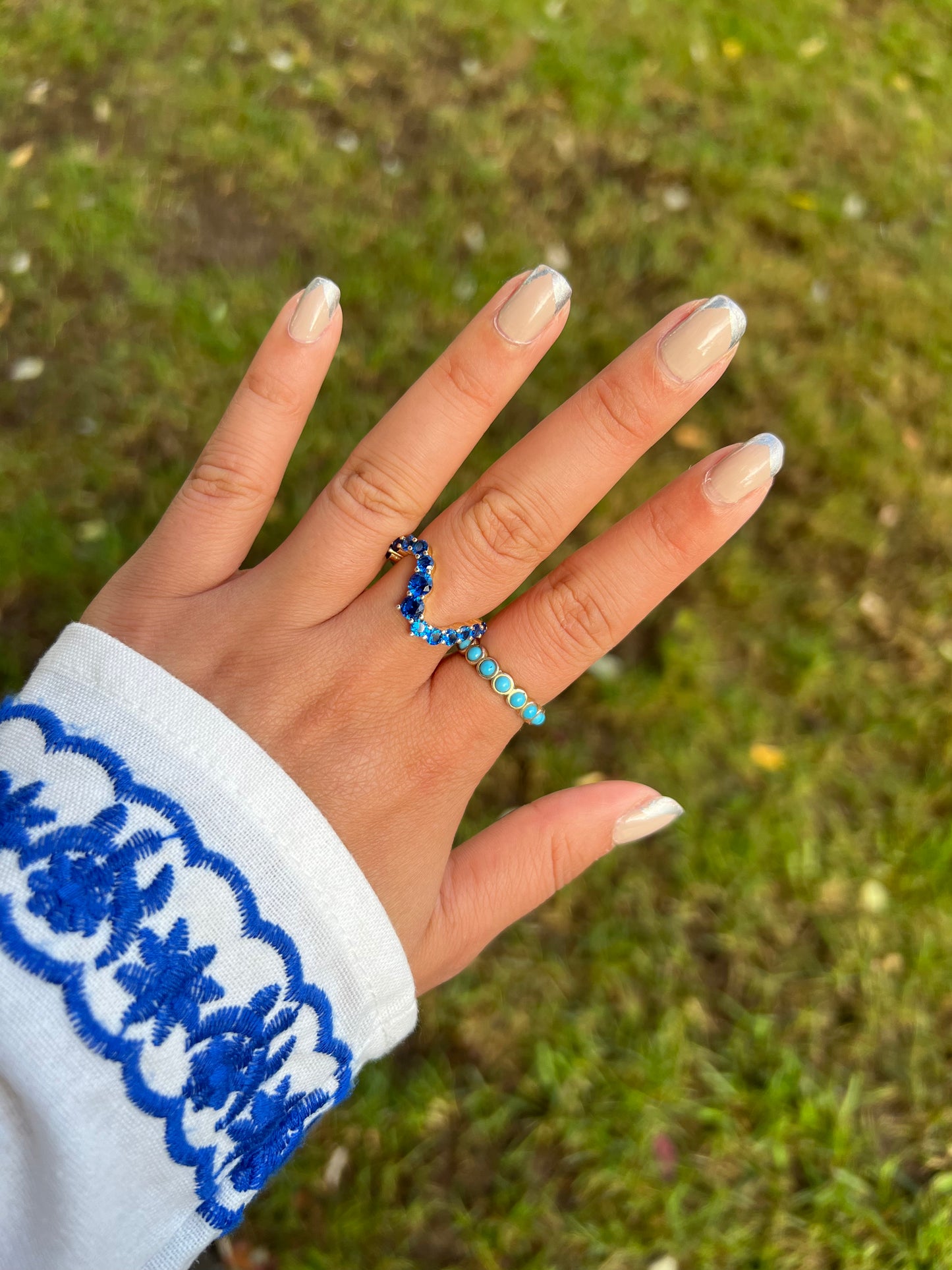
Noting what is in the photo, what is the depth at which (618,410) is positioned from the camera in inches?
71.5

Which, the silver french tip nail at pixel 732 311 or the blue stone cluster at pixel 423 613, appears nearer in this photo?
the silver french tip nail at pixel 732 311

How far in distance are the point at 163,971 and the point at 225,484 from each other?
1.07 metres

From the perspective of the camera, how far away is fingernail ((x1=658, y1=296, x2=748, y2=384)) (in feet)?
5.42

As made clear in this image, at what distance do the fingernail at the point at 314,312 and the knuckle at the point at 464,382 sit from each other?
0.27 metres

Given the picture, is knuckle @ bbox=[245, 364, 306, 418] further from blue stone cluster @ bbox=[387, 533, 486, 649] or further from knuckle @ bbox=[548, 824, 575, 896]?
knuckle @ bbox=[548, 824, 575, 896]

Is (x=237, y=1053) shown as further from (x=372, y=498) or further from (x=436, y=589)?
(x=372, y=498)

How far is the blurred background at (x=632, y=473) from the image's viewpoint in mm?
2332

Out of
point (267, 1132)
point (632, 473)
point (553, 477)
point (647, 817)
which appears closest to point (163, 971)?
point (267, 1132)

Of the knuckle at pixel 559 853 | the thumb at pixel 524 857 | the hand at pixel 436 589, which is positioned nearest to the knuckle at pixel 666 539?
the hand at pixel 436 589

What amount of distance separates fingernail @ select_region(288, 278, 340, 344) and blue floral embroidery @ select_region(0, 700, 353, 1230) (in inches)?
38.1

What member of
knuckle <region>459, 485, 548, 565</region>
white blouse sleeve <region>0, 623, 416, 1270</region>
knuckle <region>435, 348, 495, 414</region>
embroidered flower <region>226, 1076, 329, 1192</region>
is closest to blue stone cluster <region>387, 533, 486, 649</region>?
knuckle <region>459, 485, 548, 565</region>

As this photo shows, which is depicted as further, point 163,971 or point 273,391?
point 273,391

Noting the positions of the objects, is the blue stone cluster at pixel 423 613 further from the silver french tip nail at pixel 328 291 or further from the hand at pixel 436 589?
the silver french tip nail at pixel 328 291

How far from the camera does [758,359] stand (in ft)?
11.2
